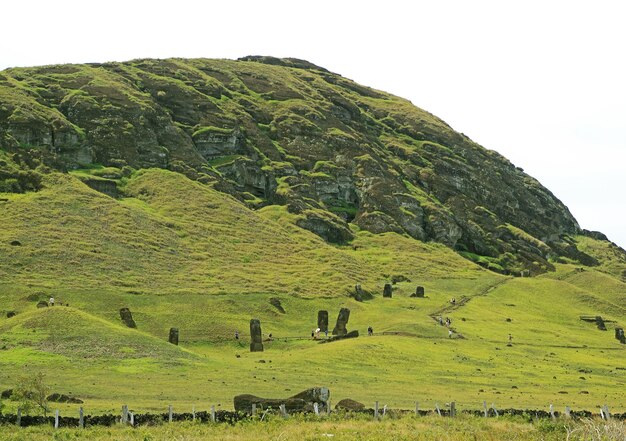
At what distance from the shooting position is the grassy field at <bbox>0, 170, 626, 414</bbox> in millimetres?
66375

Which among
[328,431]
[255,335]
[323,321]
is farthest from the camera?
[323,321]

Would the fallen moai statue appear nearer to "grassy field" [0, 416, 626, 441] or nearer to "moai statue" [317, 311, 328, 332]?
"grassy field" [0, 416, 626, 441]

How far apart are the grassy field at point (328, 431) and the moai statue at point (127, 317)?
201 feet

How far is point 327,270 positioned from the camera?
155500 mm

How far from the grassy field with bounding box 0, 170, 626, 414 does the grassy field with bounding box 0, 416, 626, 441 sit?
85.5 inches

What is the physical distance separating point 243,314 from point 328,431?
77.4 m

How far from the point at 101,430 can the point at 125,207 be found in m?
133

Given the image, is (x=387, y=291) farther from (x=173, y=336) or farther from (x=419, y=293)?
(x=173, y=336)

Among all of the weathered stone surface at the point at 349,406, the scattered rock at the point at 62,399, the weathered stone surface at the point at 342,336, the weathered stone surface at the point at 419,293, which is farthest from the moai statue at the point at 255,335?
the weathered stone surface at the point at 419,293

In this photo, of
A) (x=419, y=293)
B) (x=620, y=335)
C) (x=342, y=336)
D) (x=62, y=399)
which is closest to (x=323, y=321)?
(x=342, y=336)

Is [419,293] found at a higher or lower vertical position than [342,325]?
higher

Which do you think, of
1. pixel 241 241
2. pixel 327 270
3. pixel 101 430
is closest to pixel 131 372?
pixel 101 430

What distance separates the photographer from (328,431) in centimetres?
3684

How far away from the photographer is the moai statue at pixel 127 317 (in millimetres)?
99250
